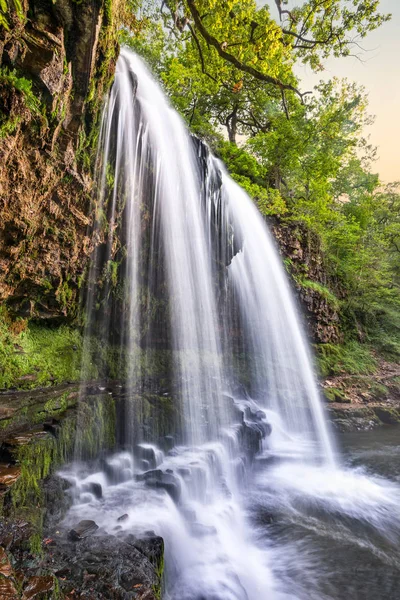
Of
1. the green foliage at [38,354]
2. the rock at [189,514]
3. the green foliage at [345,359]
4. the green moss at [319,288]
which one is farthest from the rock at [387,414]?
the green foliage at [38,354]

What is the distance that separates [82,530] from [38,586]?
1273 millimetres

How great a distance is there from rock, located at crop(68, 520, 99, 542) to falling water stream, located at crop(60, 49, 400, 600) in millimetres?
286

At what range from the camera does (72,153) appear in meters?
4.68

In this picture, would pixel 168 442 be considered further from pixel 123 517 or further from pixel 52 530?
pixel 52 530

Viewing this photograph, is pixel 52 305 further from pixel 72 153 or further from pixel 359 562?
pixel 359 562

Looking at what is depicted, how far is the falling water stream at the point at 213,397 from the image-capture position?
4.16 meters

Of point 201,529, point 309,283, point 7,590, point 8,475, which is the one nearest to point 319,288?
point 309,283

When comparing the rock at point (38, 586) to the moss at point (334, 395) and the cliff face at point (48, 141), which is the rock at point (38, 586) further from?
the moss at point (334, 395)

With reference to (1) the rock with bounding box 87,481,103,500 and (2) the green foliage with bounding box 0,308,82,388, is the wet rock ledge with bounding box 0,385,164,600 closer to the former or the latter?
(2) the green foliage with bounding box 0,308,82,388

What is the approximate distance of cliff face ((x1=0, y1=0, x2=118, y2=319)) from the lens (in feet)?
11.6

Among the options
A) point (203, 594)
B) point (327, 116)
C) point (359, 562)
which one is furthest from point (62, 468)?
point (327, 116)

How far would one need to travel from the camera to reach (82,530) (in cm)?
343

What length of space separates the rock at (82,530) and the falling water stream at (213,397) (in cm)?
29

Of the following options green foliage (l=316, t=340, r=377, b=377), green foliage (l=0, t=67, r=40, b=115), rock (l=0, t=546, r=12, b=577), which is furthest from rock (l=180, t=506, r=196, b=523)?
green foliage (l=316, t=340, r=377, b=377)
